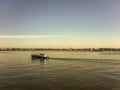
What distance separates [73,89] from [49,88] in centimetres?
446

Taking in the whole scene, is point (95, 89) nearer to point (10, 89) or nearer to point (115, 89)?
point (115, 89)

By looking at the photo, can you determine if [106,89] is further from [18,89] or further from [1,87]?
[1,87]

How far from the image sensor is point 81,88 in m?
35.2

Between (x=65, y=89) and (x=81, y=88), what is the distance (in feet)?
9.95

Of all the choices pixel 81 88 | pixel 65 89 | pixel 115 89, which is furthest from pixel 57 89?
pixel 115 89

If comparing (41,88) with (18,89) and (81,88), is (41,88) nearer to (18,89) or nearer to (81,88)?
(18,89)

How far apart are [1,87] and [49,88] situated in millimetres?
9096

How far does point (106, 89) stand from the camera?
34.7 metres

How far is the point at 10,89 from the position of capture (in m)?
34.3

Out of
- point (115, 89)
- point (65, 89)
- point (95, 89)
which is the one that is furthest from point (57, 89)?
point (115, 89)

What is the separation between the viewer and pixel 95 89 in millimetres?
34500

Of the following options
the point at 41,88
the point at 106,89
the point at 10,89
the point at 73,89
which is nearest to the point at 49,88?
the point at 41,88

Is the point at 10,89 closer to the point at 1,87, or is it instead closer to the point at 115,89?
the point at 1,87

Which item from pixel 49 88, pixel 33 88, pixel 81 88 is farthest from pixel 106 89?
pixel 33 88
